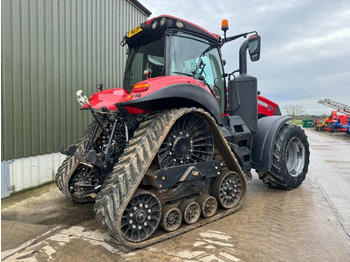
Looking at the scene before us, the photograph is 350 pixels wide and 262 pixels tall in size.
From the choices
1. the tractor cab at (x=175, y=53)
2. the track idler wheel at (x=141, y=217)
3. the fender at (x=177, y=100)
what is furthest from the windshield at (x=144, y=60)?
the track idler wheel at (x=141, y=217)

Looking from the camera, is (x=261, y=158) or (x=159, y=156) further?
(x=261, y=158)

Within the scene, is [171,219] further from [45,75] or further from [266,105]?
[45,75]

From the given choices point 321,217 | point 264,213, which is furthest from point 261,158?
point 321,217

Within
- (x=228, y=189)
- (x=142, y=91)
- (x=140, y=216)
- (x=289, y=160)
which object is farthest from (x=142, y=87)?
(x=289, y=160)

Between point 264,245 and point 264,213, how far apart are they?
0.96 metres

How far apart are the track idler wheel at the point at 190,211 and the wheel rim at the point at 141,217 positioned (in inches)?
14.9

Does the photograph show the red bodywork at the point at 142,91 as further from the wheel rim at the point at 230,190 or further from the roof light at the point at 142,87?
the wheel rim at the point at 230,190

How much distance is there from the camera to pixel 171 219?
116 inches

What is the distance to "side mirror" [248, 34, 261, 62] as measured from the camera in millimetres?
3873

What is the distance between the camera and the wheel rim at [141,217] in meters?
2.61

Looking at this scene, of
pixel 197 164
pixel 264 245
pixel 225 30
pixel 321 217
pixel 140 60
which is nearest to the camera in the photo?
pixel 264 245

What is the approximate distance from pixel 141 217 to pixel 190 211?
0.72 meters

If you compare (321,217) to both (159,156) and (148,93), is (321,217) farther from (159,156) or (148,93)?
(148,93)

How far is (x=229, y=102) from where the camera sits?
434 cm
